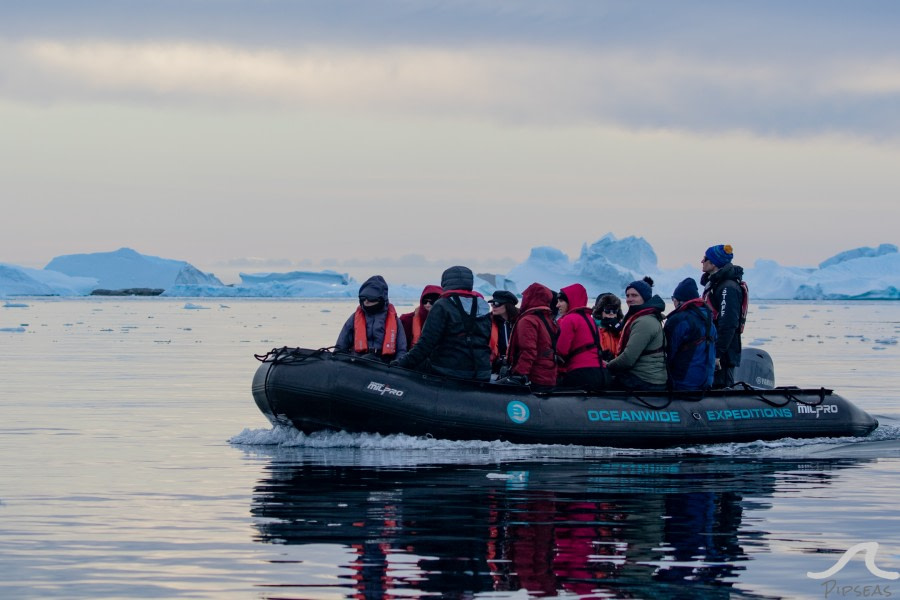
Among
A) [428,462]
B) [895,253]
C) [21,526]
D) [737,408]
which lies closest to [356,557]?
[21,526]

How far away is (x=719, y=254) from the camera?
11.6 meters

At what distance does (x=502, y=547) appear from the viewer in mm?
6594

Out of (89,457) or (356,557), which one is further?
(89,457)

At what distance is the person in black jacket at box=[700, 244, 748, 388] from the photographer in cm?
1150

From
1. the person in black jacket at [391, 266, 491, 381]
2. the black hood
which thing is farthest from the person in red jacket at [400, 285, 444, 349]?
the person in black jacket at [391, 266, 491, 381]

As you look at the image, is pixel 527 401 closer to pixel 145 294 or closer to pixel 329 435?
pixel 329 435

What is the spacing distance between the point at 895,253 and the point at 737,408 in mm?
76576

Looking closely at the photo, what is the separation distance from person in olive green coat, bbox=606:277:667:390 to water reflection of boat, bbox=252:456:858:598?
3.21 feet

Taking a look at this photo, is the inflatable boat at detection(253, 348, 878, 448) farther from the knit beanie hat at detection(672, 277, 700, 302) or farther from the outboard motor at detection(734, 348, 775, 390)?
the outboard motor at detection(734, 348, 775, 390)

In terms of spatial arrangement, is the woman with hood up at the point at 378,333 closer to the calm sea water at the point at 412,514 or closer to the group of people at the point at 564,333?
the group of people at the point at 564,333

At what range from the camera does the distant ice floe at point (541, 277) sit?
71188mm

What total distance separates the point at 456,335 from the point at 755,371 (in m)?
3.77

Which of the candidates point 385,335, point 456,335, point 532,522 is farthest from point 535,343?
point 532,522

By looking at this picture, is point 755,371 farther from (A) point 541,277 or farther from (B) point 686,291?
(A) point 541,277
